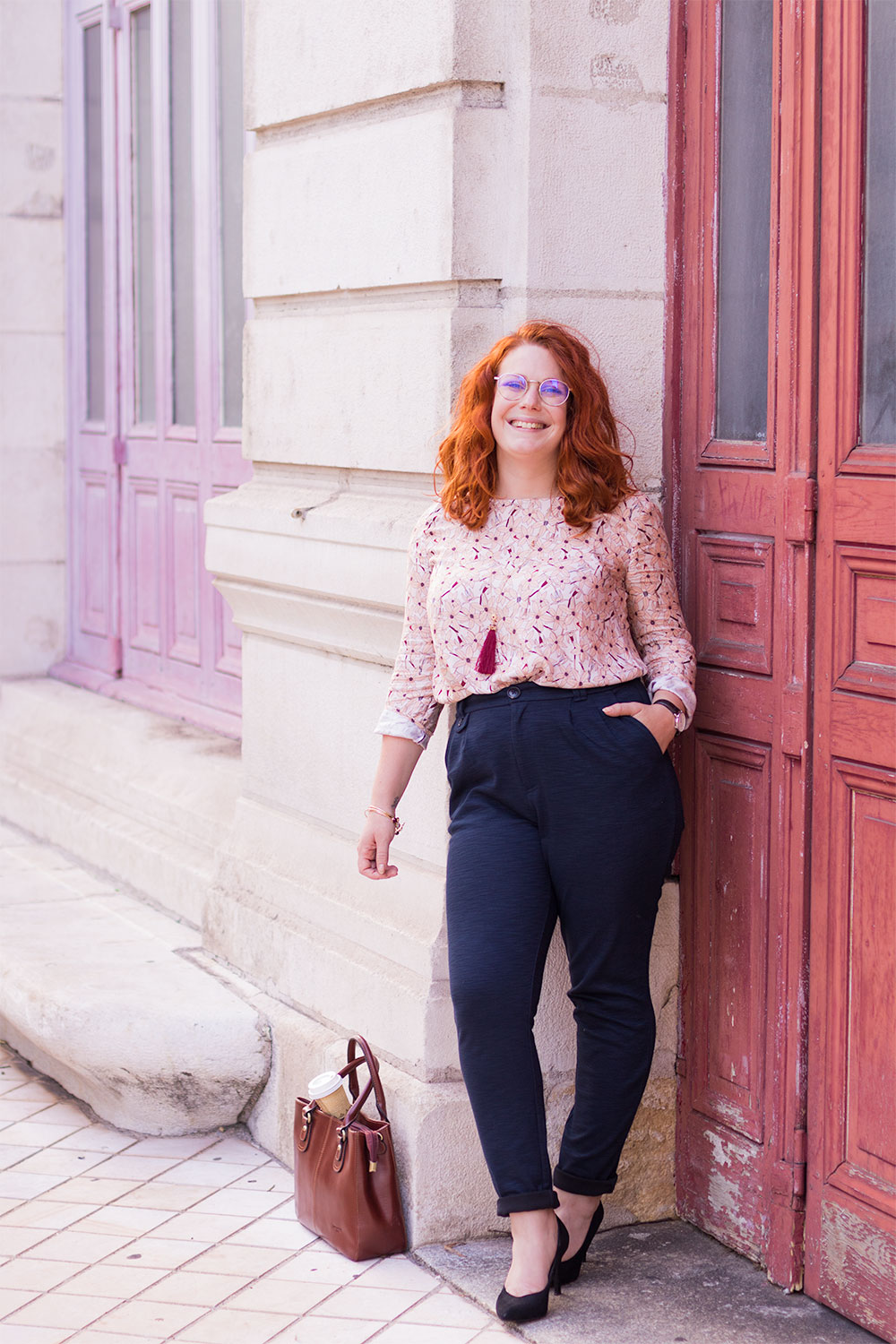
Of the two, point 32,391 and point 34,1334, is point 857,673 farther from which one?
point 32,391

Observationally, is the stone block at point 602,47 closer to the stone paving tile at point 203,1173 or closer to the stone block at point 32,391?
the stone paving tile at point 203,1173

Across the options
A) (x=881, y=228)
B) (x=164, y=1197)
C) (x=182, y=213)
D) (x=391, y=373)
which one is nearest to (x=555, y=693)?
(x=391, y=373)

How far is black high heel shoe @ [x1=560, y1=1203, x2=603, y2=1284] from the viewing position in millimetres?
3804

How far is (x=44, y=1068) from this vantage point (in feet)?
17.3

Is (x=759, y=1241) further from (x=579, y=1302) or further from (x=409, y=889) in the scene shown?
(x=409, y=889)

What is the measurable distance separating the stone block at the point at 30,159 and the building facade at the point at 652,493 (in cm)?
297

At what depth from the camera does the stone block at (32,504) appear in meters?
7.80

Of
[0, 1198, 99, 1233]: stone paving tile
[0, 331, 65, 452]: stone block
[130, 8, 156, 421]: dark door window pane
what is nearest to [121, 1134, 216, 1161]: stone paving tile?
[0, 1198, 99, 1233]: stone paving tile

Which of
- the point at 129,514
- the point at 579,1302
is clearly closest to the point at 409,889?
the point at 579,1302

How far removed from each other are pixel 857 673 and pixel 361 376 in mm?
1469

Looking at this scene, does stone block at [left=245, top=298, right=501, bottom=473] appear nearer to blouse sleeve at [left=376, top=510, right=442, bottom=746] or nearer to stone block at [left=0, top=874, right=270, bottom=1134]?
blouse sleeve at [left=376, top=510, right=442, bottom=746]

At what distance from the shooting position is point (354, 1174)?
3902 mm

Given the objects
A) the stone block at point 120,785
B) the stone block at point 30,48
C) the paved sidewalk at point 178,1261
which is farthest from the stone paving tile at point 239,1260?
the stone block at point 30,48

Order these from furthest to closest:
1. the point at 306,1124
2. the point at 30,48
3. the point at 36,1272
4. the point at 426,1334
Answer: the point at 30,48, the point at 306,1124, the point at 36,1272, the point at 426,1334
